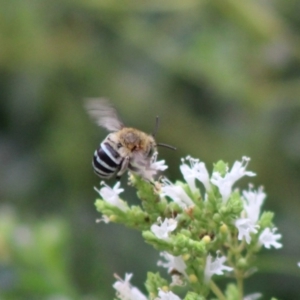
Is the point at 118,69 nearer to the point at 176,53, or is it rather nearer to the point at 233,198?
the point at 176,53

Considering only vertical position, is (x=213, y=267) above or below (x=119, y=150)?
below

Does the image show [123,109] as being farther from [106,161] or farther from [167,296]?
[167,296]

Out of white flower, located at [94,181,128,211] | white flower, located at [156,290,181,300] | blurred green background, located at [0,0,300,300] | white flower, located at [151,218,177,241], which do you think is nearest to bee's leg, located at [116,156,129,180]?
white flower, located at [94,181,128,211]

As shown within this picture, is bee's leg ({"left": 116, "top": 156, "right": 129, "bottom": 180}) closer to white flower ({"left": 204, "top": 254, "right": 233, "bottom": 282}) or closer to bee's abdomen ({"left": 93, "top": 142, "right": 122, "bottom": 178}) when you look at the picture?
bee's abdomen ({"left": 93, "top": 142, "right": 122, "bottom": 178})

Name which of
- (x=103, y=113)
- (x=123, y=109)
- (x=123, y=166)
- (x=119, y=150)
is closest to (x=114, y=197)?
(x=123, y=166)

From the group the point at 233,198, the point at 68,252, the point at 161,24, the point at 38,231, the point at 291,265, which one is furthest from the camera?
the point at 161,24

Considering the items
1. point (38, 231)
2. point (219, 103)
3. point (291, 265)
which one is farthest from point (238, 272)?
point (219, 103)
